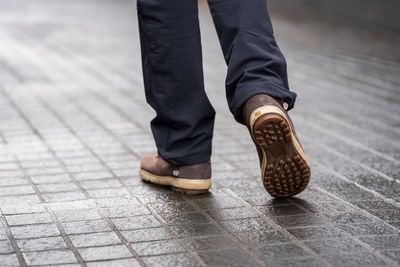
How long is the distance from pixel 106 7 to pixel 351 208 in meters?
13.5

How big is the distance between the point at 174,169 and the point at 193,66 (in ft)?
1.46

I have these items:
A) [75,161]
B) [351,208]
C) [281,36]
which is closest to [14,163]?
[75,161]

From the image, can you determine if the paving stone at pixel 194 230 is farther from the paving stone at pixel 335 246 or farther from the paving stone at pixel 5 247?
the paving stone at pixel 5 247

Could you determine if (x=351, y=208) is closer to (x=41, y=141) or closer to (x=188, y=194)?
(x=188, y=194)

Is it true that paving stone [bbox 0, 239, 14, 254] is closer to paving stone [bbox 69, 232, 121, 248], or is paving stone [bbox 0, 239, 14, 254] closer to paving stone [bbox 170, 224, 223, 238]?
paving stone [bbox 69, 232, 121, 248]

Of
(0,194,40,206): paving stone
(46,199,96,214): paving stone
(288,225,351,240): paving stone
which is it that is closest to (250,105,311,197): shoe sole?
→ (288,225,351,240): paving stone

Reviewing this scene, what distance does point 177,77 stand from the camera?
313 centimetres

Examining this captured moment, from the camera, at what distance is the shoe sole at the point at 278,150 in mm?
2727

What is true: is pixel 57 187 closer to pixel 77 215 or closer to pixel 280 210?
pixel 77 215

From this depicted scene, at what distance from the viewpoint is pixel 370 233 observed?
8.77 feet

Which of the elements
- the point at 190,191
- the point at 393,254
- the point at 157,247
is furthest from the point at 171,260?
the point at 190,191

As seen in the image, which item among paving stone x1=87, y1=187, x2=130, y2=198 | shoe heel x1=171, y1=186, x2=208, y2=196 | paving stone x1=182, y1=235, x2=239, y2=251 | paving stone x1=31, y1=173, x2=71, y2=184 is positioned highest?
paving stone x1=182, y1=235, x2=239, y2=251

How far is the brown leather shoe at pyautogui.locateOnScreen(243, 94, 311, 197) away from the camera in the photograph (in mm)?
2729

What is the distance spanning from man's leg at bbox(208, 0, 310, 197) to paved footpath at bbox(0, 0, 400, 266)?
17 cm
